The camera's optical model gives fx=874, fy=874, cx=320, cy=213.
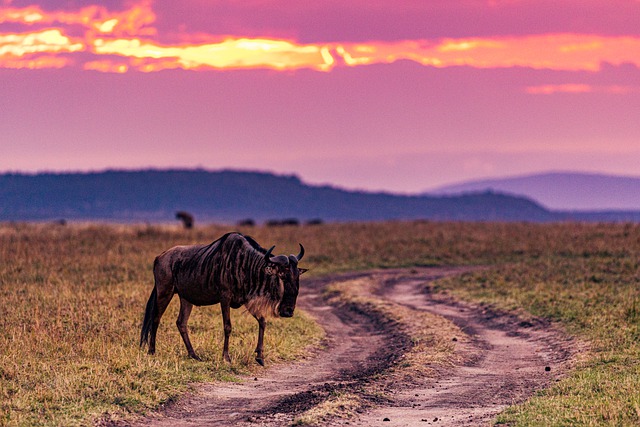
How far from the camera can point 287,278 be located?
16500 millimetres

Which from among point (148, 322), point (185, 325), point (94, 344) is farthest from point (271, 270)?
point (94, 344)

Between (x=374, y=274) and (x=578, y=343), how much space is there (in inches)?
684

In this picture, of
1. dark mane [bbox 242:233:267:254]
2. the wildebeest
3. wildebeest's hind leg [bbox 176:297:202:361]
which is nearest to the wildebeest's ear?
the wildebeest

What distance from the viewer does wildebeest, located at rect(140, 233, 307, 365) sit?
16.5 m

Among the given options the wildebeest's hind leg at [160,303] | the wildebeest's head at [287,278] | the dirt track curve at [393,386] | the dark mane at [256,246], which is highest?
the dark mane at [256,246]

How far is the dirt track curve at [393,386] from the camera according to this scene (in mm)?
12953

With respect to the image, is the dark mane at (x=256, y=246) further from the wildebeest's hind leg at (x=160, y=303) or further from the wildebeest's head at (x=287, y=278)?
the wildebeest's hind leg at (x=160, y=303)

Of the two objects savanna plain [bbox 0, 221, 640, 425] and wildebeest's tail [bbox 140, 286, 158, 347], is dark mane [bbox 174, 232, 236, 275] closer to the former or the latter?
wildebeest's tail [bbox 140, 286, 158, 347]

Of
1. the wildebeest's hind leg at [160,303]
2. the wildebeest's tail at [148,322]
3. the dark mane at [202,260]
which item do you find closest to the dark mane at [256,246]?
the dark mane at [202,260]

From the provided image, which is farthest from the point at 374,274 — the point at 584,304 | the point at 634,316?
the point at 634,316

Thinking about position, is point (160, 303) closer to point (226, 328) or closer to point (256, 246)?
point (226, 328)

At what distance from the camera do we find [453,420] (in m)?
12.6

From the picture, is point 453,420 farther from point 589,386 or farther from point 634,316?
point 634,316

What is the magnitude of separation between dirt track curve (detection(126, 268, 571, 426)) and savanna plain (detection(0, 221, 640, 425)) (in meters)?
0.50
